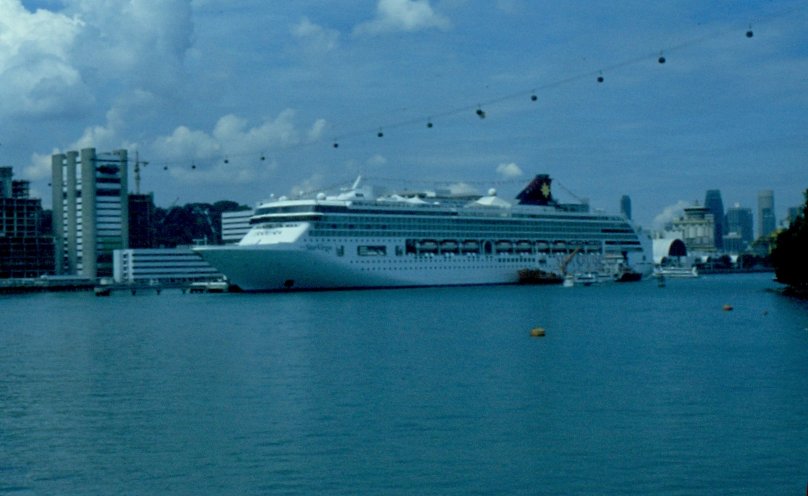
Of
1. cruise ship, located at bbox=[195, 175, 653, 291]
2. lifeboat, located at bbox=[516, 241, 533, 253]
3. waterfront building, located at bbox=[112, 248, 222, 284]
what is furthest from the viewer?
waterfront building, located at bbox=[112, 248, 222, 284]

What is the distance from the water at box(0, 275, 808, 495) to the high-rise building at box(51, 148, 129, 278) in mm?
121024

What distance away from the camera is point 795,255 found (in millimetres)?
70062

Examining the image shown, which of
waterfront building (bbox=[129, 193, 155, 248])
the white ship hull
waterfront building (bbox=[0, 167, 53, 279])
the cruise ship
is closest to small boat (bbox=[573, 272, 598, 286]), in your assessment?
the cruise ship

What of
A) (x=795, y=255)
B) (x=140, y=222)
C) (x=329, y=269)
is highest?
(x=140, y=222)

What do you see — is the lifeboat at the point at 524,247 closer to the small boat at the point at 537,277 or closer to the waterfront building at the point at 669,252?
the small boat at the point at 537,277

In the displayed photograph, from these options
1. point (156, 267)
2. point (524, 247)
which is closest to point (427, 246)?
point (524, 247)

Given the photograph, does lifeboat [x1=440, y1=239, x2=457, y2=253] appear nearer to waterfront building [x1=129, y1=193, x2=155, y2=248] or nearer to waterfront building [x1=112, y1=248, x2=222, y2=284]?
waterfront building [x1=112, y1=248, x2=222, y2=284]

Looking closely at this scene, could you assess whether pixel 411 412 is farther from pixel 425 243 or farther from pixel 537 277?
pixel 537 277

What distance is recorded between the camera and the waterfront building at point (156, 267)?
513ft

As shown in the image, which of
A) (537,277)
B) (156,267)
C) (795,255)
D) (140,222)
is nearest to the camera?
(795,255)

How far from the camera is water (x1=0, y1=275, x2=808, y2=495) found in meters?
17.4

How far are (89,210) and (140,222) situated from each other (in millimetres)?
17285

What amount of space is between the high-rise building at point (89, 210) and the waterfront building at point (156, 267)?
4.64m

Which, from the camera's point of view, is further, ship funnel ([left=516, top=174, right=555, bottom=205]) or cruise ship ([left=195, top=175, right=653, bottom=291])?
ship funnel ([left=516, top=174, right=555, bottom=205])
